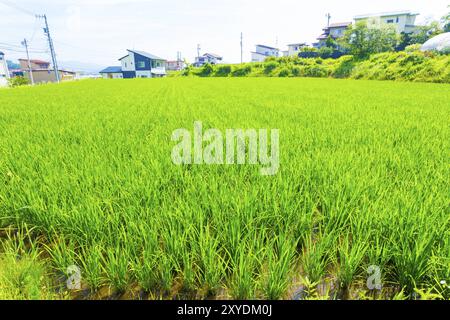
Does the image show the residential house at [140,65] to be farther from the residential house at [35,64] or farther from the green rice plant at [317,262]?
the green rice plant at [317,262]

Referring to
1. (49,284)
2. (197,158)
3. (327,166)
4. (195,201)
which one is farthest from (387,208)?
(49,284)

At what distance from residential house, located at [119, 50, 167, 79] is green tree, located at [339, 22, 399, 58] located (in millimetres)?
32793

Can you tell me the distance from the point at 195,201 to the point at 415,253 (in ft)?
4.01

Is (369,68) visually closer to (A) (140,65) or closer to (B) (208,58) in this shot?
(A) (140,65)

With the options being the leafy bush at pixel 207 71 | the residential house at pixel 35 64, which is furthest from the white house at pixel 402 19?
the residential house at pixel 35 64

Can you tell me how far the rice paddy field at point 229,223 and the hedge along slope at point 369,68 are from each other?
14651 mm

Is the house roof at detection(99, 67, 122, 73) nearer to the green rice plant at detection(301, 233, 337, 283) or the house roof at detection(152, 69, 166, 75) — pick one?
the house roof at detection(152, 69, 166, 75)

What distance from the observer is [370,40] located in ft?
80.8

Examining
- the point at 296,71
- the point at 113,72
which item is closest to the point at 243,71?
the point at 296,71

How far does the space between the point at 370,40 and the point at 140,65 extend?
36.4 metres

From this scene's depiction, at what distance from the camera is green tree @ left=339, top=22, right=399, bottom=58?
24391 millimetres

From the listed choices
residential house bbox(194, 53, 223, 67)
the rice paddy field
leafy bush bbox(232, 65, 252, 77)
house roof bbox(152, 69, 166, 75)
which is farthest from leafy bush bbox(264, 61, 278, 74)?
residential house bbox(194, 53, 223, 67)
